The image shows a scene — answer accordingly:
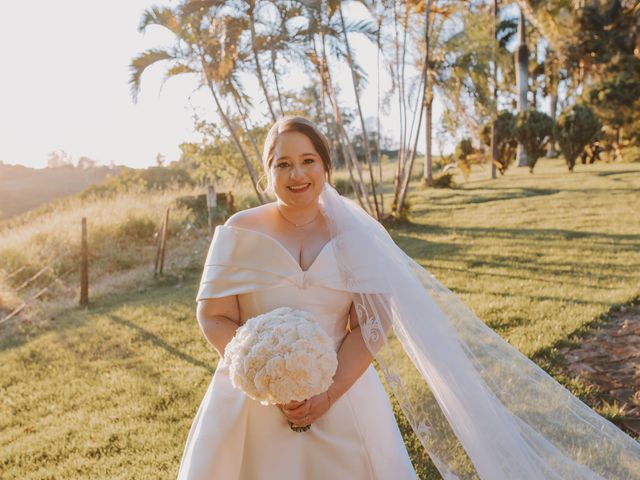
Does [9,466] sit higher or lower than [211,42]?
lower

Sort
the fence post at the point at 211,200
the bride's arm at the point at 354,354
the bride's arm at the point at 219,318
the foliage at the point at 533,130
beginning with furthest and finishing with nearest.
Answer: the foliage at the point at 533,130, the fence post at the point at 211,200, the bride's arm at the point at 219,318, the bride's arm at the point at 354,354

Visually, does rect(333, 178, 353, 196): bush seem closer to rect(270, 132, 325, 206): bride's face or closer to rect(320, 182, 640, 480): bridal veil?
rect(320, 182, 640, 480): bridal veil

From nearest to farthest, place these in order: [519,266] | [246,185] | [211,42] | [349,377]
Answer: [349,377]
[519,266]
[211,42]
[246,185]

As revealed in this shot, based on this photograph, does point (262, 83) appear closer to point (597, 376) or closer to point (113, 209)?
point (113, 209)

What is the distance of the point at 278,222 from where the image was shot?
8.43 feet

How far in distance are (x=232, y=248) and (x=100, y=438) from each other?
9.62 feet

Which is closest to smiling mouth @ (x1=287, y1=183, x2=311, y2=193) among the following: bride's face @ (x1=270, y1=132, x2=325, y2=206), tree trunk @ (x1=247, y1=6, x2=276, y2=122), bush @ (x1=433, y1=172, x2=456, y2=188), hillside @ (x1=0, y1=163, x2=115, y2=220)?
bride's face @ (x1=270, y1=132, x2=325, y2=206)

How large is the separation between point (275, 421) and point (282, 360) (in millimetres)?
594

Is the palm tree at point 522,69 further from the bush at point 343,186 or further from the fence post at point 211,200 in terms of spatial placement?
the fence post at point 211,200

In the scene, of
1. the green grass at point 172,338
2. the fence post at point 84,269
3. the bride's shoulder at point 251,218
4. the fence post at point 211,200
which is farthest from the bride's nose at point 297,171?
the fence post at point 211,200

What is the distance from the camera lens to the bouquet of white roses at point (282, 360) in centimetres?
192

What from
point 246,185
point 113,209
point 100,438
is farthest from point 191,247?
point 100,438

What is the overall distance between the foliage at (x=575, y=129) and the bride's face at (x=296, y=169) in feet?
74.2

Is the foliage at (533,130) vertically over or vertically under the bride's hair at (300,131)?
over
